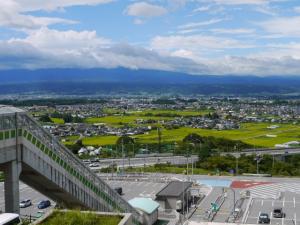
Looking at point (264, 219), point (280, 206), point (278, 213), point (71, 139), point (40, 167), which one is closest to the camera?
point (40, 167)

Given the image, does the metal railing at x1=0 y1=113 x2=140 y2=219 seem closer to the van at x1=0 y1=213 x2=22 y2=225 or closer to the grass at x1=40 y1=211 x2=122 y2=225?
the van at x1=0 y1=213 x2=22 y2=225

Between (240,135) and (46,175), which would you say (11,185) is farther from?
(240,135)

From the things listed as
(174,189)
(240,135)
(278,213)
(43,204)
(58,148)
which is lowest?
(240,135)

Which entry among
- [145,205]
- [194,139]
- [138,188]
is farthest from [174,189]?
[194,139]

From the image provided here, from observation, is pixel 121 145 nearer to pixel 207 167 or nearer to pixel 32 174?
pixel 207 167

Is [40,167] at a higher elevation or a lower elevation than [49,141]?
lower

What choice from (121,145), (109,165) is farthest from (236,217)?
(121,145)

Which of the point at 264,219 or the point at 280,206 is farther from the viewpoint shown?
the point at 280,206

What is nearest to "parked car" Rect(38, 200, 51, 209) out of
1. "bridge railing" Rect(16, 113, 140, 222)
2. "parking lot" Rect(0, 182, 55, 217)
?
"parking lot" Rect(0, 182, 55, 217)
